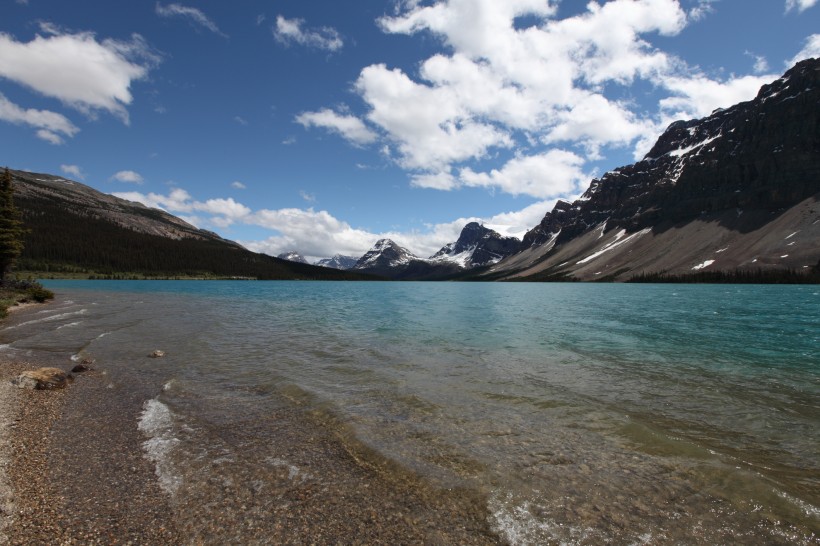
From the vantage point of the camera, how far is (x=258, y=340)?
3384 cm

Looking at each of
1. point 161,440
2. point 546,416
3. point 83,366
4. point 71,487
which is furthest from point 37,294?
point 546,416

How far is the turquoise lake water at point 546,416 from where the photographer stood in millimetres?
9648

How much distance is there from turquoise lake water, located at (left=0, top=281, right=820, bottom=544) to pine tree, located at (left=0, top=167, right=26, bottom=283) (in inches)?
1410

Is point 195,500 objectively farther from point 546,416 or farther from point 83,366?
point 83,366

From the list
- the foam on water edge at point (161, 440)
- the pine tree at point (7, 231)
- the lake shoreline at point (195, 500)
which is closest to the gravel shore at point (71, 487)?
the lake shoreline at point (195, 500)

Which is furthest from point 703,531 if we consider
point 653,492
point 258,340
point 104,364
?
point 258,340

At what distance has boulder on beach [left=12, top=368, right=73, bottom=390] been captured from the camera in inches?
696

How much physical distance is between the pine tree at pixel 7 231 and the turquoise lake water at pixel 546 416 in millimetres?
35826

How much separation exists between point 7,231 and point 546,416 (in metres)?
81.3

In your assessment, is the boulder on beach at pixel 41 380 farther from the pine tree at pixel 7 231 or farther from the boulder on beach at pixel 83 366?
the pine tree at pixel 7 231

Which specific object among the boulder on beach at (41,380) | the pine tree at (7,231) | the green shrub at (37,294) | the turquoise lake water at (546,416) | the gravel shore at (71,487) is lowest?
the turquoise lake water at (546,416)

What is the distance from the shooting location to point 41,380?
1806 cm

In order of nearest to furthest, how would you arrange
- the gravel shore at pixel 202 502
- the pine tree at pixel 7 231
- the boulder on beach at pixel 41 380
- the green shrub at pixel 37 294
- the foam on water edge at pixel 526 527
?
the gravel shore at pixel 202 502 < the foam on water edge at pixel 526 527 < the boulder on beach at pixel 41 380 < the pine tree at pixel 7 231 < the green shrub at pixel 37 294

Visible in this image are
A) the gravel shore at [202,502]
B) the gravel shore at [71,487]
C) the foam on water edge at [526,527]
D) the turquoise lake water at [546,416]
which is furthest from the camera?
the turquoise lake water at [546,416]
